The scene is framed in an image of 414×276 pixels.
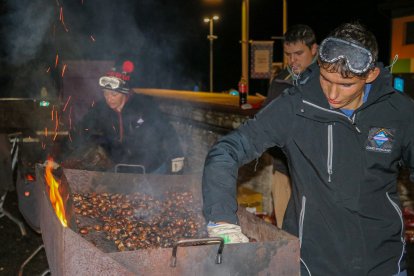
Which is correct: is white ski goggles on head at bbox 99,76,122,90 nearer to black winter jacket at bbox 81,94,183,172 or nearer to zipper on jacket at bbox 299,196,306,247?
black winter jacket at bbox 81,94,183,172

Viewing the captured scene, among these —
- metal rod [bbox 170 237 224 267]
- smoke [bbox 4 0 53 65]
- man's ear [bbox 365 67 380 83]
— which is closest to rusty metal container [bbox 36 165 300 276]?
metal rod [bbox 170 237 224 267]

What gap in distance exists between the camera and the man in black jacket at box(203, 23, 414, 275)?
8.08 ft

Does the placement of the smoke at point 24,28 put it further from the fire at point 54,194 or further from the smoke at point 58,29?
the fire at point 54,194

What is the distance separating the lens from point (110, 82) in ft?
19.0

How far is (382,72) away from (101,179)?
2.80 m

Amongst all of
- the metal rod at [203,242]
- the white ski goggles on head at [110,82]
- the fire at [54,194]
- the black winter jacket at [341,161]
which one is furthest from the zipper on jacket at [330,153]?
the white ski goggles on head at [110,82]

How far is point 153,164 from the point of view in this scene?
19.9 feet

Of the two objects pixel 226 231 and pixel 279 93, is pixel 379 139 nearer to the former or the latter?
pixel 226 231

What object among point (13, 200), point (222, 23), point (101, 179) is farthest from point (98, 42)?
point (222, 23)

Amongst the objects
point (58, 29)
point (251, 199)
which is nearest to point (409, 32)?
point (251, 199)

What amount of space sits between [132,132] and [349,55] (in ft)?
13.2

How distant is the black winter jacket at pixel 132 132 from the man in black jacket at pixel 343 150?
354 centimetres

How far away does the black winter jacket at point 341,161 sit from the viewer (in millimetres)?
2482

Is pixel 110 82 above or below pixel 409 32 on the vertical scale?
below
